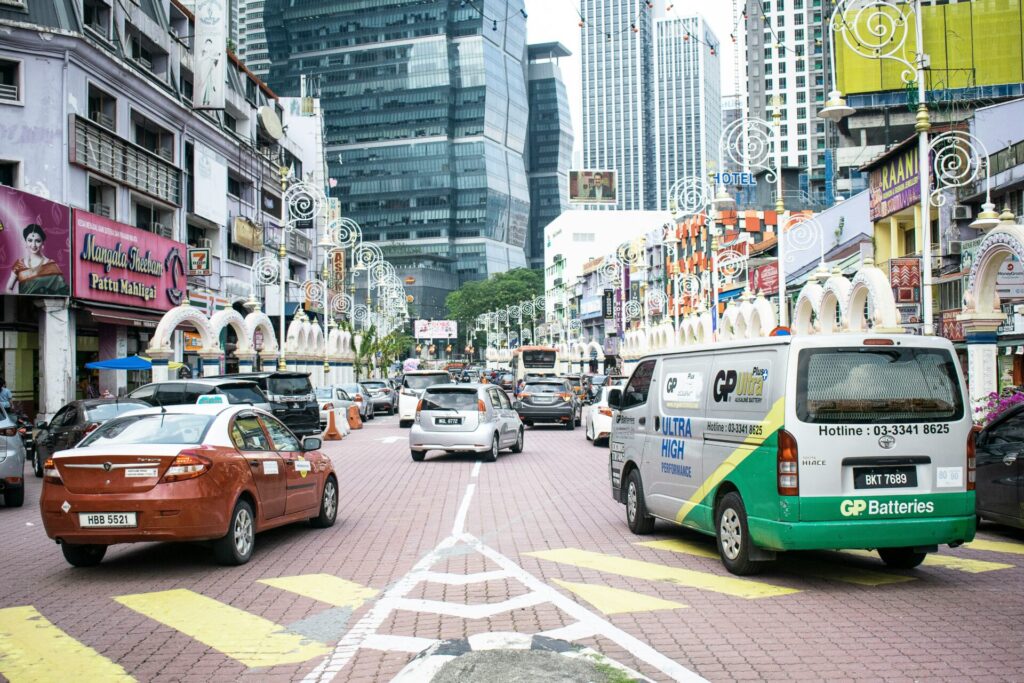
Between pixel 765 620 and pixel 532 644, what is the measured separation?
2.01 metres

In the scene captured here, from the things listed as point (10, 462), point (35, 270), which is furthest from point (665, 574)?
point (35, 270)

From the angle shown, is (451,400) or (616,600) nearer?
(616,600)

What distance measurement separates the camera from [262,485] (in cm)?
966

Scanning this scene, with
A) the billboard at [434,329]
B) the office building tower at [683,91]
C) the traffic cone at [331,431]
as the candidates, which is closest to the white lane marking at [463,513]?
the traffic cone at [331,431]

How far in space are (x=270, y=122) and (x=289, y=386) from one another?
32.0m

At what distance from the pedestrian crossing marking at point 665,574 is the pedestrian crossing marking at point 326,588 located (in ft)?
6.81

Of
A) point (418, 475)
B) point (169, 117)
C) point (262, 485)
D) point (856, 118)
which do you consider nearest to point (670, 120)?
point (856, 118)

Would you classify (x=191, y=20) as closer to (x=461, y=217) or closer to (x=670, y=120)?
(x=670, y=120)

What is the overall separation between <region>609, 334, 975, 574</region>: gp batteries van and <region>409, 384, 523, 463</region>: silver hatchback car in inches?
485

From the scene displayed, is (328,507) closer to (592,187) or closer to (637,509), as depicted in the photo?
(637,509)

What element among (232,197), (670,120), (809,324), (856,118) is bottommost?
(809,324)

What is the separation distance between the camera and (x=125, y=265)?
3175 centimetres

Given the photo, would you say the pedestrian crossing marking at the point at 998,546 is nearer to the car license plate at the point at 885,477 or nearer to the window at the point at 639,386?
the car license plate at the point at 885,477

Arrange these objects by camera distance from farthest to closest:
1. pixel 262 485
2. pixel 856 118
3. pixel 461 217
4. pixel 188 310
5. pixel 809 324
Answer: pixel 461 217, pixel 856 118, pixel 188 310, pixel 809 324, pixel 262 485
